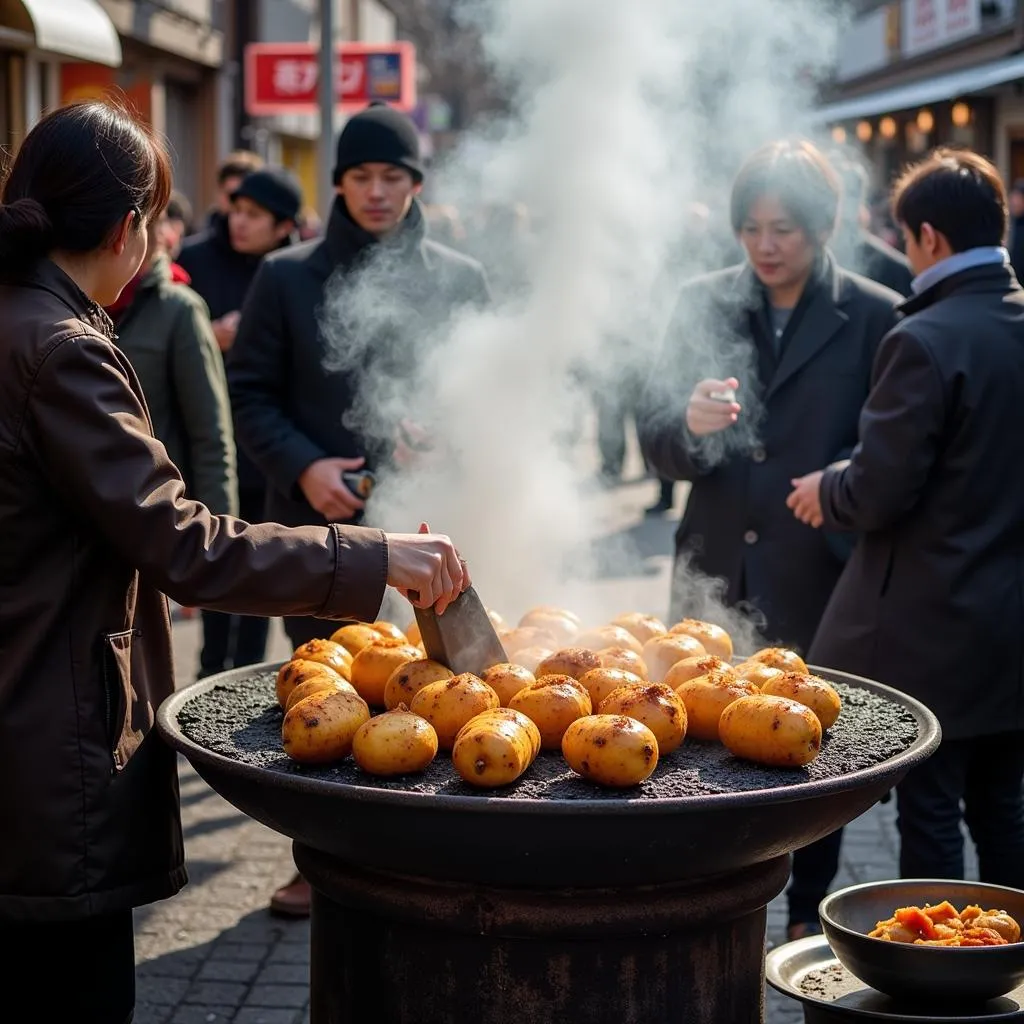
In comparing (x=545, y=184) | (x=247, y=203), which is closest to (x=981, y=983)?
(x=545, y=184)

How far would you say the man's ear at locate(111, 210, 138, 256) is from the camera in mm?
2391

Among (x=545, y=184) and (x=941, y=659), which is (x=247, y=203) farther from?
(x=941, y=659)

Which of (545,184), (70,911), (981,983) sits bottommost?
(981,983)

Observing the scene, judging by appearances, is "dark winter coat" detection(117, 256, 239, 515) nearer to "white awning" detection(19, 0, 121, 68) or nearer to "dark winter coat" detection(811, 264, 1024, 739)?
"dark winter coat" detection(811, 264, 1024, 739)

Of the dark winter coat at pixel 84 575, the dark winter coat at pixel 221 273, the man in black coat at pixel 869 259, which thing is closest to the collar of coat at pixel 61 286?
the dark winter coat at pixel 84 575

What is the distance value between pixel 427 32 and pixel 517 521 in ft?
81.1

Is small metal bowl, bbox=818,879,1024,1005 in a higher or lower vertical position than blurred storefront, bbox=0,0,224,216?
lower

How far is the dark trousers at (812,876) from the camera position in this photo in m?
3.97

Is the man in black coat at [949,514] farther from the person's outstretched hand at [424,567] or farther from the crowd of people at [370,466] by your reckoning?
the person's outstretched hand at [424,567]

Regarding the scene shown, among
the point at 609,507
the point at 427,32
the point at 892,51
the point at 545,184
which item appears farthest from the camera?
the point at 427,32

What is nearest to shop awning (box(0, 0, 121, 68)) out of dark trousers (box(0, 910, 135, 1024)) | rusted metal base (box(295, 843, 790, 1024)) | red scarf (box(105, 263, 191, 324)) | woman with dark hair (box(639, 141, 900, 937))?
red scarf (box(105, 263, 191, 324))

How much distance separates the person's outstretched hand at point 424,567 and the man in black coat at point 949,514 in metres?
1.29

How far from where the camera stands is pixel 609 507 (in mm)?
11070

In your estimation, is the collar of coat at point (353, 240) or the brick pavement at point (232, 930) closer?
the brick pavement at point (232, 930)
